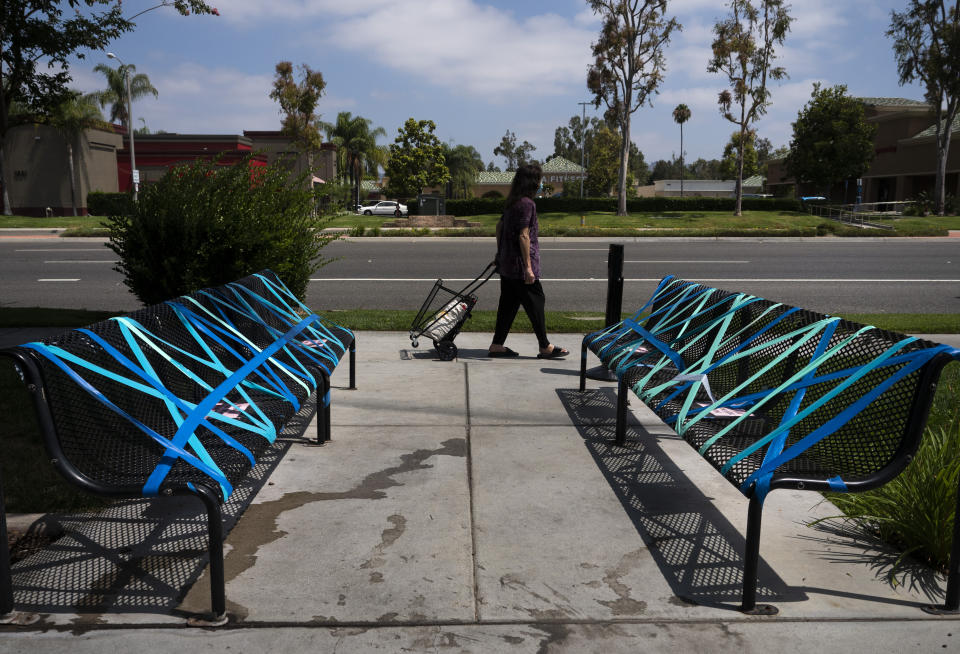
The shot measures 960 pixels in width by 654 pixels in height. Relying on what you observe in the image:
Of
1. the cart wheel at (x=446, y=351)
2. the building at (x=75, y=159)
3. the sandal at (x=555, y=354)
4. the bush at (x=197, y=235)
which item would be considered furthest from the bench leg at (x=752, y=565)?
the building at (x=75, y=159)

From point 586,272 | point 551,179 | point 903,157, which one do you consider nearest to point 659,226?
point 586,272

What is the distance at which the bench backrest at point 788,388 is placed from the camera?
2.72 m

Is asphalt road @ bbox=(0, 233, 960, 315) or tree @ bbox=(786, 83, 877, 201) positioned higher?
tree @ bbox=(786, 83, 877, 201)

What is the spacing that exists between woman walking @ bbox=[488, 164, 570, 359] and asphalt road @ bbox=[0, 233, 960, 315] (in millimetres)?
3915

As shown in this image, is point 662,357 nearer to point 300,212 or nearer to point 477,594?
point 477,594

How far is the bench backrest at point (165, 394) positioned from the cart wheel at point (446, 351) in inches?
94.3

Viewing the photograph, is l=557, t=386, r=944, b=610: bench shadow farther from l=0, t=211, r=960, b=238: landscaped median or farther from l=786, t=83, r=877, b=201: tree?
l=786, t=83, r=877, b=201: tree

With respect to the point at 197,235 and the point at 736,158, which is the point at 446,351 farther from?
the point at 736,158

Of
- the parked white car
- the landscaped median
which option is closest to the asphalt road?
the landscaped median

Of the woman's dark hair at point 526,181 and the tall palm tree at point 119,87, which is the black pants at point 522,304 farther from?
the tall palm tree at point 119,87

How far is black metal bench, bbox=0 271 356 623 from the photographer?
254cm

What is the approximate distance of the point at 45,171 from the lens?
Answer: 1678 inches

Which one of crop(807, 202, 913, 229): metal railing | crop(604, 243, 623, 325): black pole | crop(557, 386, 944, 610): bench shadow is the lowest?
crop(557, 386, 944, 610): bench shadow

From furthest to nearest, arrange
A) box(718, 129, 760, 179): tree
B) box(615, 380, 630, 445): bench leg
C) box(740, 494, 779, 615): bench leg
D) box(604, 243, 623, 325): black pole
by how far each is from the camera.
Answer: box(718, 129, 760, 179): tree
box(604, 243, 623, 325): black pole
box(615, 380, 630, 445): bench leg
box(740, 494, 779, 615): bench leg
